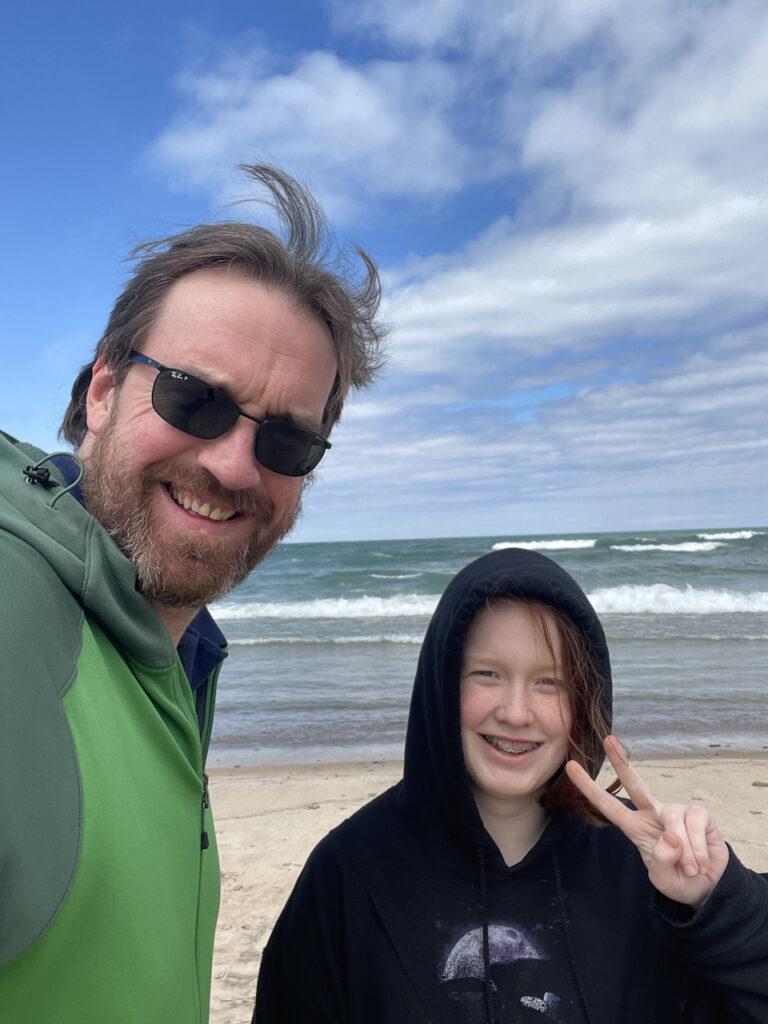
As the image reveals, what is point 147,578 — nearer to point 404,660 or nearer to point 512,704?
point 512,704

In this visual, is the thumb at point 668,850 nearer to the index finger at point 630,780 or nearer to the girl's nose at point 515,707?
the index finger at point 630,780

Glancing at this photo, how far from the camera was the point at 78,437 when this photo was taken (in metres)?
2.63

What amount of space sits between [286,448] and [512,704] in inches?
Answer: 39.2

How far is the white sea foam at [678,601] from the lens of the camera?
19922 millimetres

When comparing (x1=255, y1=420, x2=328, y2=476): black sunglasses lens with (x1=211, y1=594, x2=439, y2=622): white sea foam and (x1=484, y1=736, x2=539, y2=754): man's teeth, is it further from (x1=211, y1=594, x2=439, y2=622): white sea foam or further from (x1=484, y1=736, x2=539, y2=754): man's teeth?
(x1=211, y1=594, x2=439, y2=622): white sea foam

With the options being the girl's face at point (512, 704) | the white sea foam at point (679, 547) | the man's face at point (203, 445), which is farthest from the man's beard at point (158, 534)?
the white sea foam at point (679, 547)

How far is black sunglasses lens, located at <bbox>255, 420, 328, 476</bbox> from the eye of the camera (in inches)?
86.0

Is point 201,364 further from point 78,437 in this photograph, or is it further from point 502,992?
point 502,992

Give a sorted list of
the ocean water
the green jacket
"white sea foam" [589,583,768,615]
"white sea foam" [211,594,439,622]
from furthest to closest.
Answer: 1. "white sea foam" [211,594,439,622]
2. "white sea foam" [589,583,768,615]
3. the ocean water
4. the green jacket

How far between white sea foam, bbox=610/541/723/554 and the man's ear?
36282 millimetres

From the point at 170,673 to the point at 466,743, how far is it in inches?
38.0

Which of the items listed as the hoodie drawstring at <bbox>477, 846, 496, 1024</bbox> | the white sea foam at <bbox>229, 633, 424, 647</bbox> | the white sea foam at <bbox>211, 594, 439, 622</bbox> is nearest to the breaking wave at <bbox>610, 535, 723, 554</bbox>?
the white sea foam at <bbox>211, 594, 439, 622</bbox>

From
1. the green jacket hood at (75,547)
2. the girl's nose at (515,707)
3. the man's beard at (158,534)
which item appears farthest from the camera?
the girl's nose at (515,707)

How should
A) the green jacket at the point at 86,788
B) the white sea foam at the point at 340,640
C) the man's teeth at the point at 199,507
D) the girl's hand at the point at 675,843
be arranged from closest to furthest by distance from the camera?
the green jacket at the point at 86,788 < the girl's hand at the point at 675,843 < the man's teeth at the point at 199,507 < the white sea foam at the point at 340,640
